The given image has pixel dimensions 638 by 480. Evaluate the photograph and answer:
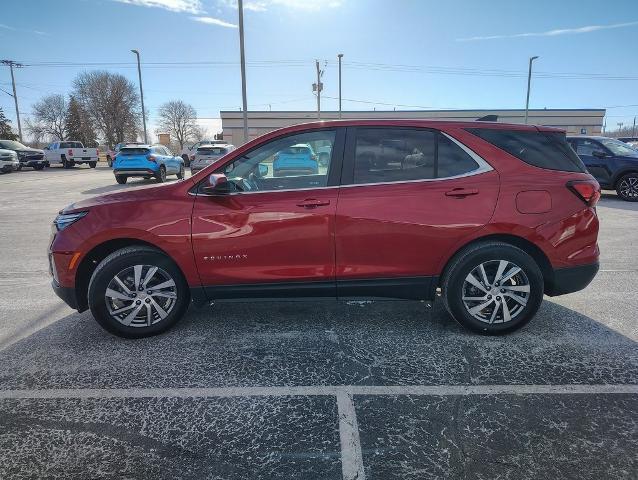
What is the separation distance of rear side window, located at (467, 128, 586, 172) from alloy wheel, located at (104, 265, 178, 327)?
2.87 m

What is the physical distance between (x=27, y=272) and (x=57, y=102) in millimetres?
88751

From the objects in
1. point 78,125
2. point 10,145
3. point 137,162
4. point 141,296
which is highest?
point 78,125

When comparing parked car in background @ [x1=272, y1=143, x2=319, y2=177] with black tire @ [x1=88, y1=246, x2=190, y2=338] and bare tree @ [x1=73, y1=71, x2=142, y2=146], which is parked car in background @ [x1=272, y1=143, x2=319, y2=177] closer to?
black tire @ [x1=88, y1=246, x2=190, y2=338]

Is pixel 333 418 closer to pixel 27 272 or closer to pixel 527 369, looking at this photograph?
pixel 527 369

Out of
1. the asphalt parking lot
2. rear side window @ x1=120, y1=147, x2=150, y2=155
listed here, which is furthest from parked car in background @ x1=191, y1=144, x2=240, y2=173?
the asphalt parking lot

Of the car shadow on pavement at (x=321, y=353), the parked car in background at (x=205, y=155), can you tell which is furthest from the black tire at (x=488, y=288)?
the parked car in background at (x=205, y=155)

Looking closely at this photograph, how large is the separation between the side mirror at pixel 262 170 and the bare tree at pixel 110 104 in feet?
239

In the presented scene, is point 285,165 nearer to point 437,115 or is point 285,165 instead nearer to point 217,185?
point 217,185

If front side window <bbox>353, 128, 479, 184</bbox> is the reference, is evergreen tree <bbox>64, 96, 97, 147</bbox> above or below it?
above

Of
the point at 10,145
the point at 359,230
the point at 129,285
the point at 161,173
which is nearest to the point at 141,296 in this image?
the point at 129,285

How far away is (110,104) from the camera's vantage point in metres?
67.6

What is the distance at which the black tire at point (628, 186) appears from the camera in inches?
457

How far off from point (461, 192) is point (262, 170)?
66.1 inches

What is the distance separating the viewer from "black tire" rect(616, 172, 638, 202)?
11.6 meters
